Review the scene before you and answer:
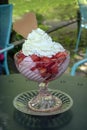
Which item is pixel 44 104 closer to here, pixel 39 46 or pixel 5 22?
pixel 39 46

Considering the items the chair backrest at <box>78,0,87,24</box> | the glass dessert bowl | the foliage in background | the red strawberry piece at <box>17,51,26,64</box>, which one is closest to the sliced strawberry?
the glass dessert bowl

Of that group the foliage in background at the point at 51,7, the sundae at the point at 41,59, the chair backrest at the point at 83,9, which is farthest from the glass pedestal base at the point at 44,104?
the foliage in background at the point at 51,7

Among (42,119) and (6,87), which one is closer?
(42,119)

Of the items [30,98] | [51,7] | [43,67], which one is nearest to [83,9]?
[51,7]

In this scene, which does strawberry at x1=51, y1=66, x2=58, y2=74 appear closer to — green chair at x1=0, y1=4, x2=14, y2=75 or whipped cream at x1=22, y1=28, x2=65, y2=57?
whipped cream at x1=22, y1=28, x2=65, y2=57

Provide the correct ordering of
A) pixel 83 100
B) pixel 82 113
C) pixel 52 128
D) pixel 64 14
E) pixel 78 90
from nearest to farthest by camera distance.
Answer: pixel 52 128 → pixel 82 113 → pixel 83 100 → pixel 78 90 → pixel 64 14

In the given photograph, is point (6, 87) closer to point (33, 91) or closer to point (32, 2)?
point (33, 91)

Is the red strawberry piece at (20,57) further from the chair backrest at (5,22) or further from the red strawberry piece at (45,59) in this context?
the chair backrest at (5,22)

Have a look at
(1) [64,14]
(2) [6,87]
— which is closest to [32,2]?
(1) [64,14]
